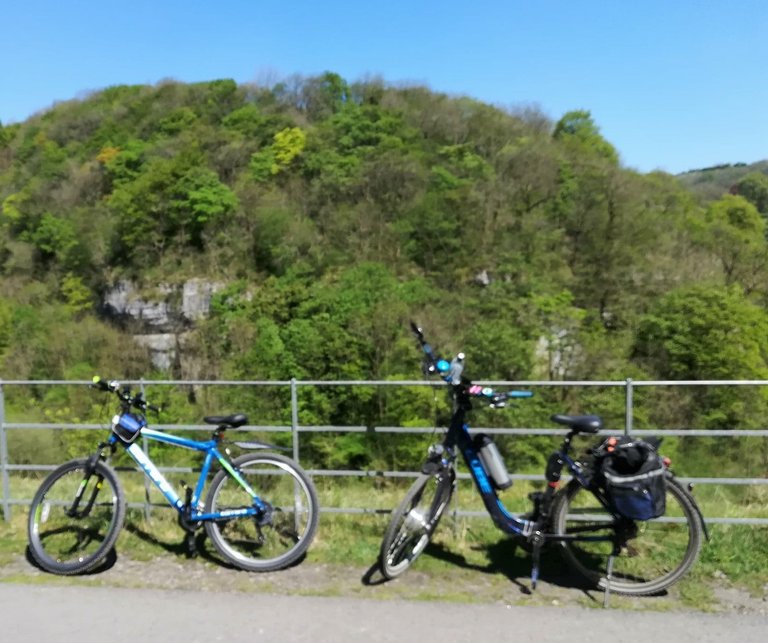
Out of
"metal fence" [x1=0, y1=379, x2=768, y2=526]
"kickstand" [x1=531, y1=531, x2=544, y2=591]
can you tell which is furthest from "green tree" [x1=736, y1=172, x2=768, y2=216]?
"kickstand" [x1=531, y1=531, x2=544, y2=591]

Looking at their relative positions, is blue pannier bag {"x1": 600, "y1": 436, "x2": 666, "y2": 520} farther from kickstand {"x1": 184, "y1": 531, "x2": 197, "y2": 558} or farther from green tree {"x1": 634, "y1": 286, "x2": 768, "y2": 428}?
green tree {"x1": 634, "y1": 286, "x2": 768, "y2": 428}

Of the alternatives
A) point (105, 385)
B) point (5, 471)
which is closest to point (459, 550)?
point (105, 385)

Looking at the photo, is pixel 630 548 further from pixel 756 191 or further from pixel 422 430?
pixel 756 191

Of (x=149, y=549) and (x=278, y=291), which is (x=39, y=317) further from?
(x=149, y=549)

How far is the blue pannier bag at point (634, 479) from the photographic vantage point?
12.0 feet

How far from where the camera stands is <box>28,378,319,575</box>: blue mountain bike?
4277 mm

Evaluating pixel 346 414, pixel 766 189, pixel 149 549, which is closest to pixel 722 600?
pixel 149 549

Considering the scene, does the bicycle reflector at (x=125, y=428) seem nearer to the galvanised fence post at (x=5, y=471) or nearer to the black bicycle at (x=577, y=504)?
the galvanised fence post at (x=5, y=471)

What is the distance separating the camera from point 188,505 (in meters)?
4.35

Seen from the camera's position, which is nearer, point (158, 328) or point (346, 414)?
point (346, 414)

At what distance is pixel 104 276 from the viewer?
5081 cm

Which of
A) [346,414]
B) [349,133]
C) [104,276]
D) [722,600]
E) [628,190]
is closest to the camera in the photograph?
[722,600]

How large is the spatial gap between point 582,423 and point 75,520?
3.62m

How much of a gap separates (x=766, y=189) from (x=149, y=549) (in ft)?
261
